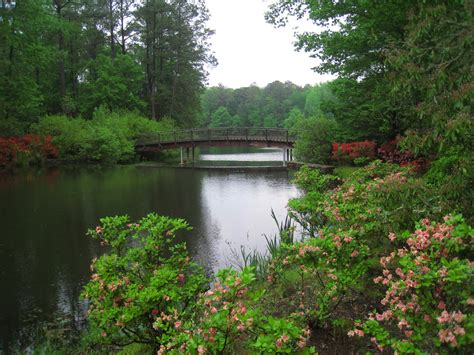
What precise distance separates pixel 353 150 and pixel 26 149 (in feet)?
66.5

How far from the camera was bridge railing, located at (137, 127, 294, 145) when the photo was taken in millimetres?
26188

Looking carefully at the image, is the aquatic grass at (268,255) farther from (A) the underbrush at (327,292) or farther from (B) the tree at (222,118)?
(B) the tree at (222,118)

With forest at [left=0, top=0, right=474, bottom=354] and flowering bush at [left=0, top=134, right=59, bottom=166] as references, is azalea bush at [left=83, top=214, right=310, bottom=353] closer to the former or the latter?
forest at [left=0, top=0, right=474, bottom=354]

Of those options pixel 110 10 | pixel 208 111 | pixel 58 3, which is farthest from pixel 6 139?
pixel 208 111

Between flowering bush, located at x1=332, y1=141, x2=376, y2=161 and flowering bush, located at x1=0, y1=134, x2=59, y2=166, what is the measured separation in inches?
748

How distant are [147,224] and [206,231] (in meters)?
6.43

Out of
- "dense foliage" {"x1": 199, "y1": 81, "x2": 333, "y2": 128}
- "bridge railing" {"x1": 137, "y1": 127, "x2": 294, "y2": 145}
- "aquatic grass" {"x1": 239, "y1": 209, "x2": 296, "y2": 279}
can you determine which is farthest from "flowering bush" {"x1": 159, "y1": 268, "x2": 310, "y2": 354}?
"dense foliage" {"x1": 199, "y1": 81, "x2": 333, "y2": 128}

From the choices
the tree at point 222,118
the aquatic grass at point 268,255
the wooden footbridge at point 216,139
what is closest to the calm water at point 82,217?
the aquatic grass at point 268,255

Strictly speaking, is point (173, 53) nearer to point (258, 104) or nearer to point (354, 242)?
point (354, 242)

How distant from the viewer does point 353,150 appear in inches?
661

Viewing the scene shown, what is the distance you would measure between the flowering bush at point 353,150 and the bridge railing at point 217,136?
23.3 ft

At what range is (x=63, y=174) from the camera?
22156 millimetres

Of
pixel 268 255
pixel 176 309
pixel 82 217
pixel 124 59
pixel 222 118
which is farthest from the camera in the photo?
→ pixel 222 118

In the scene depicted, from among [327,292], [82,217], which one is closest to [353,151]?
[82,217]
